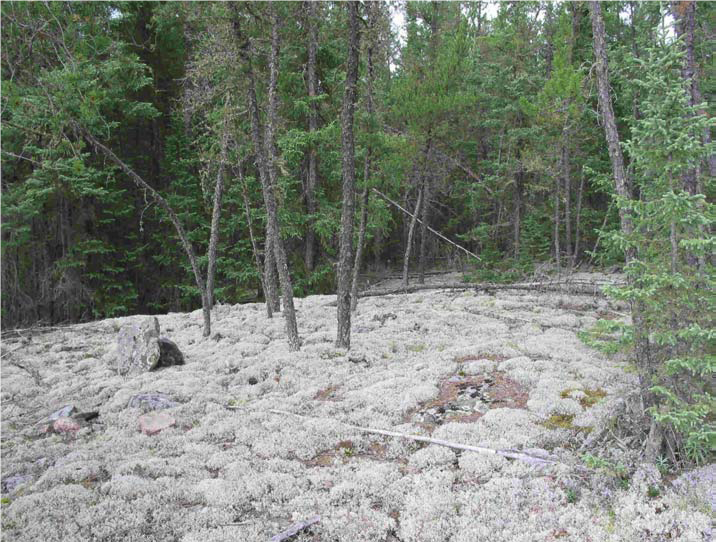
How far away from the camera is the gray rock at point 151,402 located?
8453 mm

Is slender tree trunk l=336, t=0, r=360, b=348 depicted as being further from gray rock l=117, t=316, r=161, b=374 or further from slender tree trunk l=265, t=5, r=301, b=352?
gray rock l=117, t=316, r=161, b=374

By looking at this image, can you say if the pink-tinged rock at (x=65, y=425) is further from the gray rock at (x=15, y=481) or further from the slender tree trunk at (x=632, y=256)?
the slender tree trunk at (x=632, y=256)

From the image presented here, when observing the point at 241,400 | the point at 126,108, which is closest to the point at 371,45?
the point at 241,400

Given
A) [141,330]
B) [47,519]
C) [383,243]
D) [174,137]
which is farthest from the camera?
[383,243]

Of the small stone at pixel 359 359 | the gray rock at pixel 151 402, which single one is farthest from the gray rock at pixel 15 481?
the small stone at pixel 359 359

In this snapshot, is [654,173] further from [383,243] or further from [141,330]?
[383,243]

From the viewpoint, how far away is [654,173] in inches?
208

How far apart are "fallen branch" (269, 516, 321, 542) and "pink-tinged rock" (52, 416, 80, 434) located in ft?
16.4

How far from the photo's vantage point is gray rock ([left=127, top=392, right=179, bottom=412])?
845cm

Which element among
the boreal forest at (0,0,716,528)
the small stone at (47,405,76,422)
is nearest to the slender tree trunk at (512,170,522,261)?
the boreal forest at (0,0,716,528)

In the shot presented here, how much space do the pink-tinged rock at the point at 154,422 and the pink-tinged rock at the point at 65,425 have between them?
1.06 meters

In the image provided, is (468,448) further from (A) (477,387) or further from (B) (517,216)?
(B) (517,216)

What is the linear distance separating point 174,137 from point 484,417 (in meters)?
19.9

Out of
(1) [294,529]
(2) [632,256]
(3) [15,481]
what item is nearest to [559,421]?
(2) [632,256]
